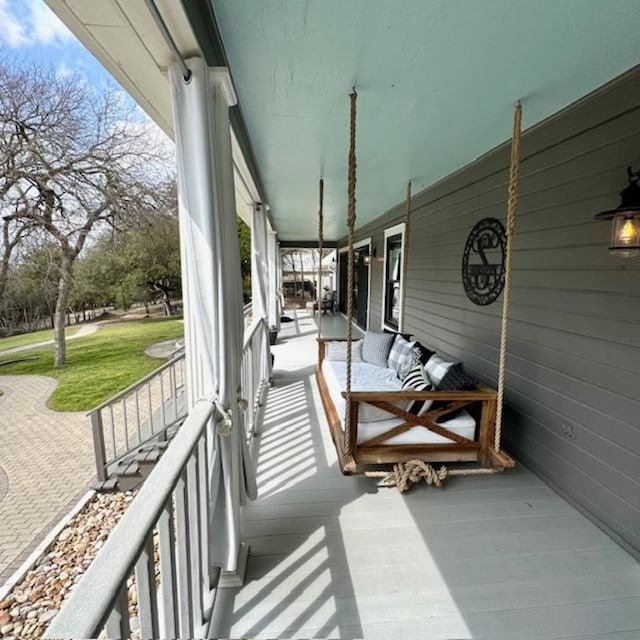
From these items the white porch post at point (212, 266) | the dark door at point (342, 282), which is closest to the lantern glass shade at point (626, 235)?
the white porch post at point (212, 266)

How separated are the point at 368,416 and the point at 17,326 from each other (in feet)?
7.77

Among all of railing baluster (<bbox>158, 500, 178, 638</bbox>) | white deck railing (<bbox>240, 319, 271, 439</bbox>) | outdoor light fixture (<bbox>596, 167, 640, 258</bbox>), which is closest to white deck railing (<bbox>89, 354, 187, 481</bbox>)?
white deck railing (<bbox>240, 319, 271, 439</bbox>)

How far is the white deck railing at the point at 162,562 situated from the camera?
0.64 metres

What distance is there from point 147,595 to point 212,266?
43.0 inches

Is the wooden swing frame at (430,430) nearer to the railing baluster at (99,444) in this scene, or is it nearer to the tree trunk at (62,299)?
the tree trunk at (62,299)

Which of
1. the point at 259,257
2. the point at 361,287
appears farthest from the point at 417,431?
the point at 361,287

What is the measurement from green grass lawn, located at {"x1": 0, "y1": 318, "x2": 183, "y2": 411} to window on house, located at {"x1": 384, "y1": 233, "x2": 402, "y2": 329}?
11.7 feet

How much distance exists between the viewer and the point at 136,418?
495cm

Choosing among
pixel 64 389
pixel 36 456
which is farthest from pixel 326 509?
pixel 36 456

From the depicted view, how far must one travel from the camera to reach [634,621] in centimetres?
152

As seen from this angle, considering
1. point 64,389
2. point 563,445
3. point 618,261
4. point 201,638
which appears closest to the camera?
point 201,638

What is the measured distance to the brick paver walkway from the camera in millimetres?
3189

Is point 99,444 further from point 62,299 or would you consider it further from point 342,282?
point 342,282

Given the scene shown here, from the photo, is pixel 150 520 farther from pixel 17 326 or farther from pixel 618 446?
pixel 618 446
